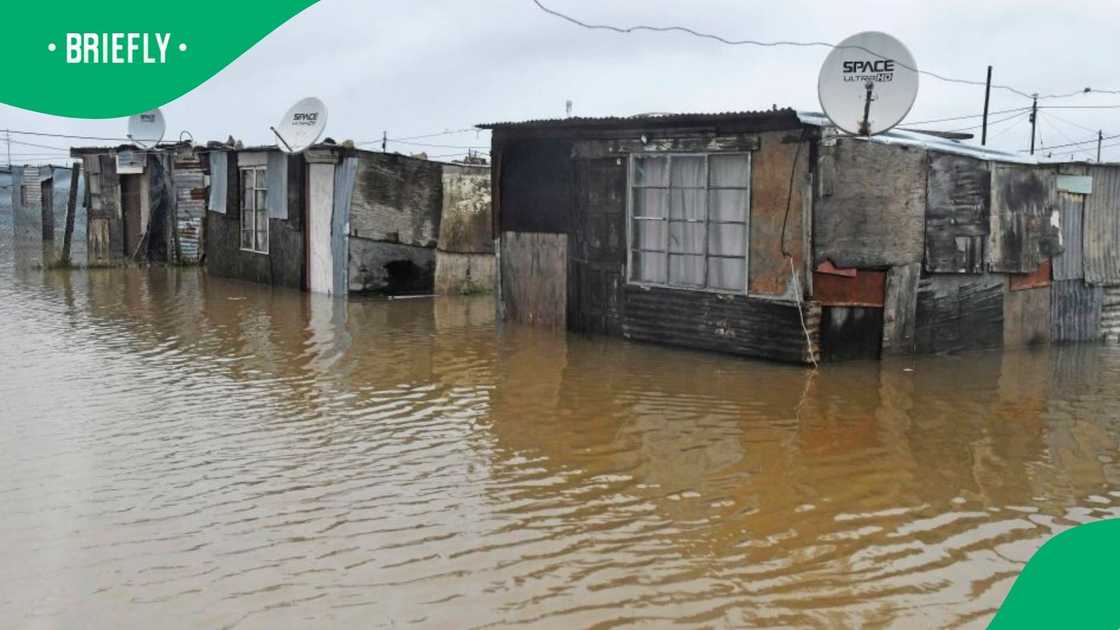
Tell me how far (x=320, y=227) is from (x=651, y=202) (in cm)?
740

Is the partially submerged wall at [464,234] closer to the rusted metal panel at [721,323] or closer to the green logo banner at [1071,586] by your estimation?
the rusted metal panel at [721,323]

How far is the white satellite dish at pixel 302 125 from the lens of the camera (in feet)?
50.5

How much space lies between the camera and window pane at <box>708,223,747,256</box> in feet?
34.4

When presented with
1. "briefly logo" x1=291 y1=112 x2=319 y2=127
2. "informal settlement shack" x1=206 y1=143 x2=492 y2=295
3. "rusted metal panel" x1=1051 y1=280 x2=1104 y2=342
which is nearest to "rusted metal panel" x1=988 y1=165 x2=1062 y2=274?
"rusted metal panel" x1=1051 y1=280 x2=1104 y2=342

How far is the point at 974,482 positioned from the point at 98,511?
5.17 metres

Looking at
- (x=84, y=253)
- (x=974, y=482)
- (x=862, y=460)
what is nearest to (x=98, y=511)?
(x=862, y=460)

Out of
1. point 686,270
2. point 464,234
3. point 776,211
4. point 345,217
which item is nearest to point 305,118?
point 345,217

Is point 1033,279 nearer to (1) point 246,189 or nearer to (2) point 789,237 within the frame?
(2) point 789,237

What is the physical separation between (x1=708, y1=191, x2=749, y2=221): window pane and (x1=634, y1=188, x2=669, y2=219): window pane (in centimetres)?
63

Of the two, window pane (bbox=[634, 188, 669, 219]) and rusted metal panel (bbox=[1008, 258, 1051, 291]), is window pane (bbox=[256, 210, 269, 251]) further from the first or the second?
rusted metal panel (bbox=[1008, 258, 1051, 291])

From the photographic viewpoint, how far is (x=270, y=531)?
512 centimetres

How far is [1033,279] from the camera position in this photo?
11.5 meters

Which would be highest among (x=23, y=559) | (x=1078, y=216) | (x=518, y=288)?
(x=1078, y=216)

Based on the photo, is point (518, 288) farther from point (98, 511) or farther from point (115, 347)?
point (98, 511)
